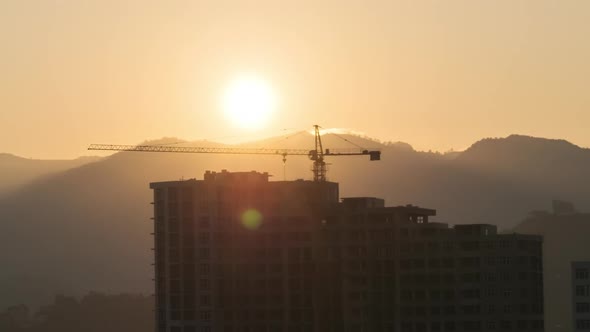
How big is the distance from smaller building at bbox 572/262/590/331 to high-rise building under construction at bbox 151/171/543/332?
437 centimetres

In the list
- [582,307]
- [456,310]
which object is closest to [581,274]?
[582,307]

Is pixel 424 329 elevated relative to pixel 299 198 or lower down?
lower down

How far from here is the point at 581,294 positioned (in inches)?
5192

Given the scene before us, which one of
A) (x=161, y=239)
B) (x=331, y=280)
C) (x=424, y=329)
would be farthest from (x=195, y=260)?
(x=424, y=329)

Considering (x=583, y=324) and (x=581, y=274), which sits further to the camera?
(x=581, y=274)

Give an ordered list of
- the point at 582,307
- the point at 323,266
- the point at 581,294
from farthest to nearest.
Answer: the point at 323,266
the point at 581,294
the point at 582,307

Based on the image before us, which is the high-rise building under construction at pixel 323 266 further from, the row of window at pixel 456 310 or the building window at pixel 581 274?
the building window at pixel 581 274

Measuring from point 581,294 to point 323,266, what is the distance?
22.1m

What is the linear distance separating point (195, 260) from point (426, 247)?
67.4 feet

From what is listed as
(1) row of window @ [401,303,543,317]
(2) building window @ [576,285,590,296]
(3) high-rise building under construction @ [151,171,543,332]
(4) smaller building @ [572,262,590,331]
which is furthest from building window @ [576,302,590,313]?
(1) row of window @ [401,303,543,317]

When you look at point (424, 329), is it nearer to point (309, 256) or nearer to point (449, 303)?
point (449, 303)

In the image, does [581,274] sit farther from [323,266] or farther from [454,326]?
[323,266]

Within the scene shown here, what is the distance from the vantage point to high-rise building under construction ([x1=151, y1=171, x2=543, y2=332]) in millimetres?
132500

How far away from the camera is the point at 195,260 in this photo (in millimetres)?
138125
